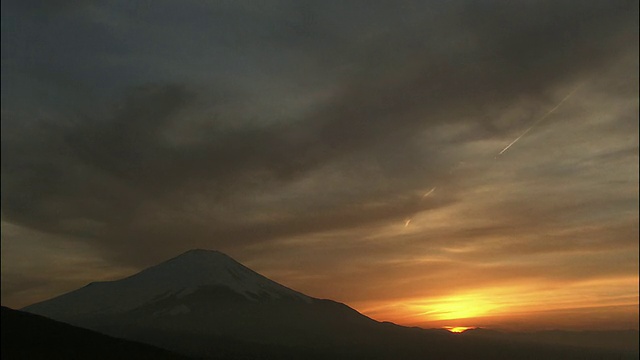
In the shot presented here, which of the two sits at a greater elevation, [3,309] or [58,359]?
[3,309]

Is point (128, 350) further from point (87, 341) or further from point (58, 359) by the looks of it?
Answer: point (58, 359)

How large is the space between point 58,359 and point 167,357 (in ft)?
87.7

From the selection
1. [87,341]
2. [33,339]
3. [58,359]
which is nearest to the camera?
[58,359]

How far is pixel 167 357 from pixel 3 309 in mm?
38697

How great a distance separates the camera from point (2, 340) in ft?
348

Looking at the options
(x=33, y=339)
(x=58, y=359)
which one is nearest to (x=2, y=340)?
(x=33, y=339)

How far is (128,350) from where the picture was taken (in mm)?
122812

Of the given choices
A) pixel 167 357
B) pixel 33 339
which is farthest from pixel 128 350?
pixel 33 339

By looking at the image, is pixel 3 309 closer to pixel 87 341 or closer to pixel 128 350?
pixel 87 341

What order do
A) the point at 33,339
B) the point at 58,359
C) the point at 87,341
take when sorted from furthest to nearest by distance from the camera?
the point at 87,341, the point at 33,339, the point at 58,359

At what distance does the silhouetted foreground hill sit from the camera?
104m

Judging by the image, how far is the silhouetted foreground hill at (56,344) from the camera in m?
104

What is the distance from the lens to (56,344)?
112m

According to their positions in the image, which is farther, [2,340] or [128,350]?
[128,350]
